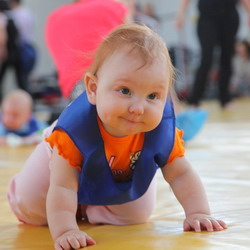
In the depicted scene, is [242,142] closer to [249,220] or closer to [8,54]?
[249,220]

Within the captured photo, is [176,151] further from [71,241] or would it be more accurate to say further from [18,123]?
[18,123]

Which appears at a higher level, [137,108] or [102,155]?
[137,108]

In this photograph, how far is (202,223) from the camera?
137 cm

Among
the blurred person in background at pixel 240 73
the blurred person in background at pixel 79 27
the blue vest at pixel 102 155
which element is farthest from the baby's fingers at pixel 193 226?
the blurred person in background at pixel 240 73

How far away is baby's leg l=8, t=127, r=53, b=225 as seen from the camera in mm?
1526

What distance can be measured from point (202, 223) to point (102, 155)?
0.84 feet

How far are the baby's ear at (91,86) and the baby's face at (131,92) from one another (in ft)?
0.11

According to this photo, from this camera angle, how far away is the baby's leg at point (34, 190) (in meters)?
1.53

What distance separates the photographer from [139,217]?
1.51 metres

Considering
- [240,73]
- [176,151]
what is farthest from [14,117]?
[240,73]

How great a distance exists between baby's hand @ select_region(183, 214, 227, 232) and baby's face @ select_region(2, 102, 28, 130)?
2.67 m

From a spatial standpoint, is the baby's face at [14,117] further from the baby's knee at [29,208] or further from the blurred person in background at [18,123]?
the baby's knee at [29,208]

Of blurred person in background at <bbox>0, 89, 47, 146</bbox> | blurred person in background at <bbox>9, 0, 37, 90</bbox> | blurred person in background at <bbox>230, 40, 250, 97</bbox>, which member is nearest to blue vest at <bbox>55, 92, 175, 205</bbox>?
blurred person in background at <bbox>0, 89, 47, 146</bbox>

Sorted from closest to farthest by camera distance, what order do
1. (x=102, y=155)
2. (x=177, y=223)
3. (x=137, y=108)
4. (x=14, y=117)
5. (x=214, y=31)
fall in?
1. (x=137, y=108)
2. (x=102, y=155)
3. (x=177, y=223)
4. (x=14, y=117)
5. (x=214, y=31)
